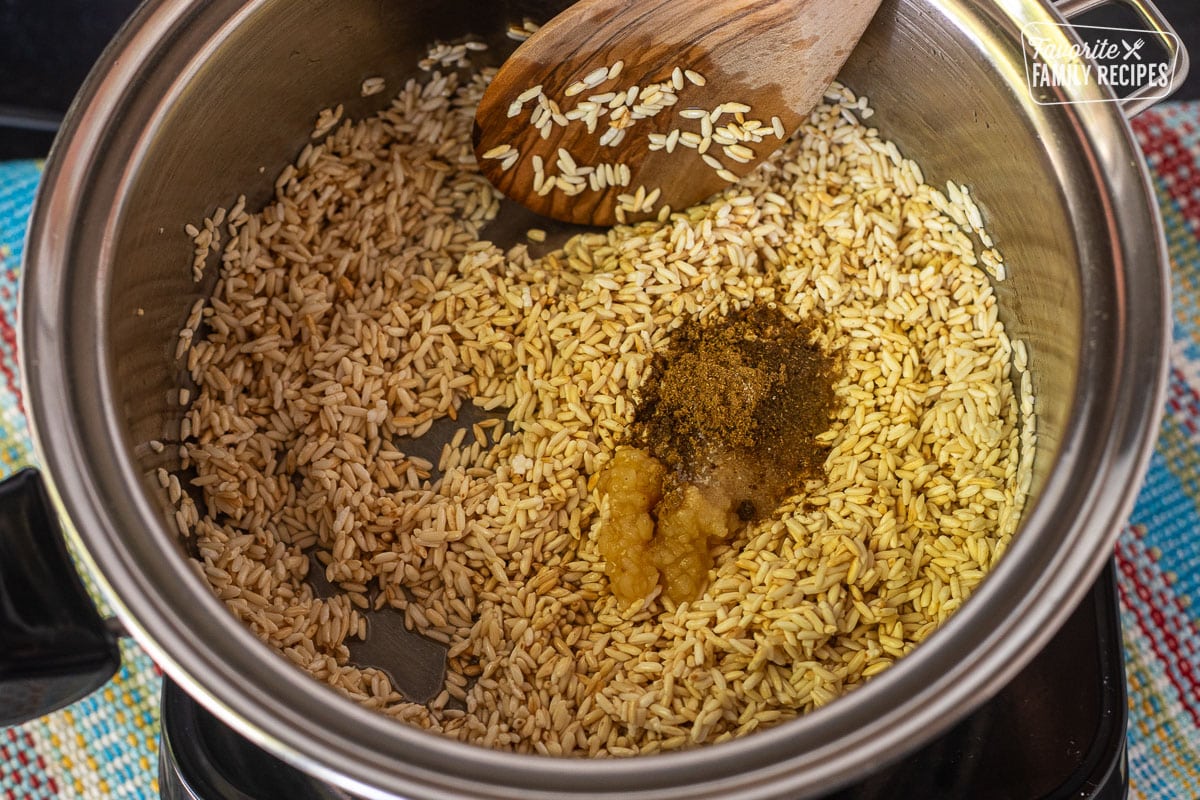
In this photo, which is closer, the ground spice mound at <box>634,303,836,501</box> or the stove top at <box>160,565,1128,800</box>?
the stove top at <box>160,565,1128,800</box>

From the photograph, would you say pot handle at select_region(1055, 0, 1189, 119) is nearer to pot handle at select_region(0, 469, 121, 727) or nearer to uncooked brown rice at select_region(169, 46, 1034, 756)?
uncooked brown rice at select_region(169, 46, 1034, 756)

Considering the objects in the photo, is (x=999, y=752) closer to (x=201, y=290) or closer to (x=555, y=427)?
(x=555, y=427)

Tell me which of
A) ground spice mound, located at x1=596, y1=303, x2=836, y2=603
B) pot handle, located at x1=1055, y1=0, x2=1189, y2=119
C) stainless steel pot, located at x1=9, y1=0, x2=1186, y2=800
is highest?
pot handle, located at x1=1055, y1=0, x2=1189, y2=119

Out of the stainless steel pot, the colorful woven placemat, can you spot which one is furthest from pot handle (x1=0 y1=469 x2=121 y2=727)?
the colorful woven placemat

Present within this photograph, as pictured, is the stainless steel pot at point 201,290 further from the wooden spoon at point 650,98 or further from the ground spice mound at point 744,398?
the ground spice mound at point 744,398

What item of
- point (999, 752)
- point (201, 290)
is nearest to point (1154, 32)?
point (999, 752)
